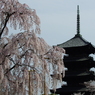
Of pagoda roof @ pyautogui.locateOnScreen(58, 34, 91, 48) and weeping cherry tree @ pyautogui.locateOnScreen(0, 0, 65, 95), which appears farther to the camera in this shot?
pagoda roof @ pyautogui.locateOnScreen(58, 34, 91, 48)

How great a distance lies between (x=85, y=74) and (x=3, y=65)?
→ 25996 mm

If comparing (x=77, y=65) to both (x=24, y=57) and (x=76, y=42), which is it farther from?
(x=24, y=57)

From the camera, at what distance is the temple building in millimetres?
41469

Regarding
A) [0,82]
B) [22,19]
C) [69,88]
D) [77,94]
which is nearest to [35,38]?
[22,19]

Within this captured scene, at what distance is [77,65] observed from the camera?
42469mm

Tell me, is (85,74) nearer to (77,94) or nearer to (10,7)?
(77,94)

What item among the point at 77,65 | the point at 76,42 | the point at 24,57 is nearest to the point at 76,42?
the point at 76,42

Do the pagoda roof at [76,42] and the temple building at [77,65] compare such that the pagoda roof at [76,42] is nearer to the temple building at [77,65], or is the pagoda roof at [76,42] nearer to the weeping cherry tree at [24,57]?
the temple building at [77,65]

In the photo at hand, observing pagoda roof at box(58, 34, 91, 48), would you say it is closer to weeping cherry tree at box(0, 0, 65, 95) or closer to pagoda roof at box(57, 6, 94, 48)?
pagoda roof at box(57, 6, 94, 48)

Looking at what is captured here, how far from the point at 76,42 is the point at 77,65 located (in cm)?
266

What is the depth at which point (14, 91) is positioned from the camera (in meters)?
16.3

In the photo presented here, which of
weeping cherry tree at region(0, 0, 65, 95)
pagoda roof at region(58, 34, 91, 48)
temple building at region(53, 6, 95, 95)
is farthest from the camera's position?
pagoda roof at region(58, 34, 91, 48)

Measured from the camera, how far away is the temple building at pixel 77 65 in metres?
41.5

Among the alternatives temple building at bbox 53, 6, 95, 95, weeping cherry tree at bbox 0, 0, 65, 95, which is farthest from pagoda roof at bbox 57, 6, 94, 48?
weeping cherry tree at bbox 0, 0, 65, 95
